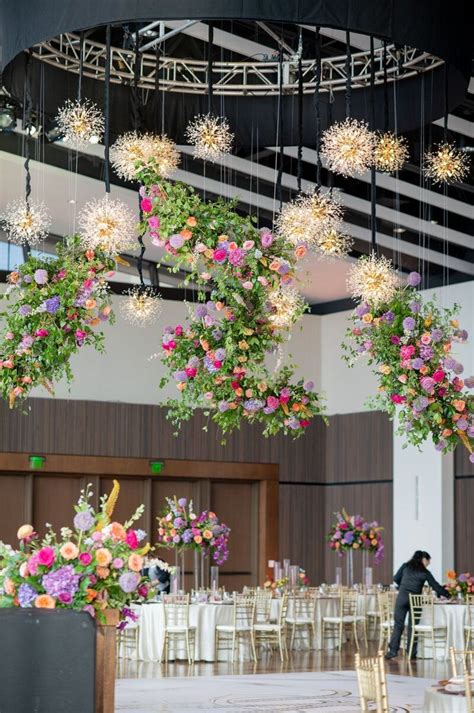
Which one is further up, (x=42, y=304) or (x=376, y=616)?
(x=42, y=304)

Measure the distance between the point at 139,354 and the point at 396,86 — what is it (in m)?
11.1

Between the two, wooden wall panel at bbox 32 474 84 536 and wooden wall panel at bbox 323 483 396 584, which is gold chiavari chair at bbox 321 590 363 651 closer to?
wooden wall panel at bbox 323 483 396 584

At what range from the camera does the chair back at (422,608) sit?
15.8 metres

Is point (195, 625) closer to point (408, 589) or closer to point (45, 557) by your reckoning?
point (408, 589)

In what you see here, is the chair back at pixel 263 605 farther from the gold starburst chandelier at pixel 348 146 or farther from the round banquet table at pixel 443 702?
the round banquet table at pixel 443 702

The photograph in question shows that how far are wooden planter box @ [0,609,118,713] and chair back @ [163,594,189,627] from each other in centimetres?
1152

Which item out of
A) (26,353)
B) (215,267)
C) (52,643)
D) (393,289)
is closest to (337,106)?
(393,289)

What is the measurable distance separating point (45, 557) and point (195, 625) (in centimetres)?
1087

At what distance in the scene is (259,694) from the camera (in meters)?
11.9

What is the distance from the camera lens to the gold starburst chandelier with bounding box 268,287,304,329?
9.46 metres

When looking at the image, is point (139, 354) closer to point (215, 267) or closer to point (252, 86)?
point (252, 86)

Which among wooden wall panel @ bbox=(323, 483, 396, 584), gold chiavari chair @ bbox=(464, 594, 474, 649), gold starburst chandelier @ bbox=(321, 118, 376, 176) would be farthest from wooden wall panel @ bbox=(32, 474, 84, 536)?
gold starburst chandelier @ bbox=(321, 118, 376, 176)

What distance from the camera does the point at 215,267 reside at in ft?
30.1

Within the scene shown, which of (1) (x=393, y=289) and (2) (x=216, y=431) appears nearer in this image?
(1) (x=393, y=289)
